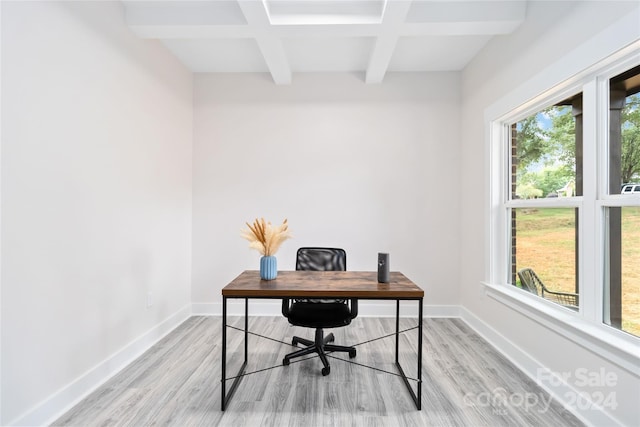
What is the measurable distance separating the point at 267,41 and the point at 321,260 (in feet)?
6.48

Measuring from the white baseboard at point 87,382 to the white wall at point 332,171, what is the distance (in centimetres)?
87

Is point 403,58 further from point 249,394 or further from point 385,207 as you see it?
point 249,394

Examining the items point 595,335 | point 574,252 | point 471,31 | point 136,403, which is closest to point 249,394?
point 136,403

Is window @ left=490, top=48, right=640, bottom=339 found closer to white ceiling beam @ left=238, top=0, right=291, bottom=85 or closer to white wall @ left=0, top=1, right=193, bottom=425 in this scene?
white ceiling beam @ left=238, top=0, right=291, bottom=85

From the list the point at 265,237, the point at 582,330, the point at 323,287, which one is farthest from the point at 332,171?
the point at 582,330

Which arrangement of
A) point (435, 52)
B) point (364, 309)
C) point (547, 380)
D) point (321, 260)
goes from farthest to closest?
point (364, 309)
point (435, 52)
point (321, 260)
point (547, 380)

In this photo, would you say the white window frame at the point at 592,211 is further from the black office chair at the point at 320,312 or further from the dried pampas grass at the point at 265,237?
the dried pampas grass at the point at 265,237

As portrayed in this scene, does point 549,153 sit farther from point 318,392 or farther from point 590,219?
point 318,392

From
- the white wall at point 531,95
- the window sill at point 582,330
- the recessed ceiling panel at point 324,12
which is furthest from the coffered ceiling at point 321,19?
the window sill at point 582,330

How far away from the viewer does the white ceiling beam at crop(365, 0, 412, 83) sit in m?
2.27

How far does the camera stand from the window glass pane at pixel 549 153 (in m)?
2.10

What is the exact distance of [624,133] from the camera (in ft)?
5.76

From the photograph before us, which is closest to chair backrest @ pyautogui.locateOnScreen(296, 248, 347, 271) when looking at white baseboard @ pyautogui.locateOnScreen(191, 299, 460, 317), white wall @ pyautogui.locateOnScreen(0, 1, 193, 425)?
white baseboard @ pyautogui.locateOnScreen(191, 299, 460, 317)

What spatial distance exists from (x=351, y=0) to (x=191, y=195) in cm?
256
